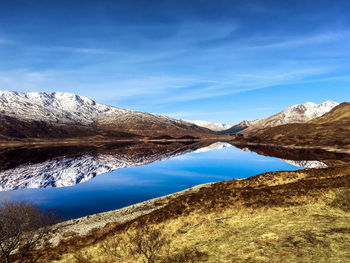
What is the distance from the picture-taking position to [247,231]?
54.9 ft

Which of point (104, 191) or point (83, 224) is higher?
point (104, 191)

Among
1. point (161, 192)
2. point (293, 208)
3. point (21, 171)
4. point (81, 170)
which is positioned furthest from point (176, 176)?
point (293, 208)

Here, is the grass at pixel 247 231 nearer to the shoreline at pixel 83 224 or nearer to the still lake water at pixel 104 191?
the shoreline at pixel 83 224

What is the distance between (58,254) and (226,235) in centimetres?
1365

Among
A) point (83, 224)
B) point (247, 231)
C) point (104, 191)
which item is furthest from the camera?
point (104, 191)

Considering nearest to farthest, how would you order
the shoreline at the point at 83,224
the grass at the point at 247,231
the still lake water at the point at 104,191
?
the grass at the point at 247,231 < the shoreline at the point at 83,224 < the still lake water at the point at 104,191

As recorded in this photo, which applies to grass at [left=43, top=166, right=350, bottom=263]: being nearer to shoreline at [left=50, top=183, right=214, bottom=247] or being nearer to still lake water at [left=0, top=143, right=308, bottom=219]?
shoreline at [left=50, top=183, right=214, bottom=247]

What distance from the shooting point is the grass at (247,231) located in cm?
1273

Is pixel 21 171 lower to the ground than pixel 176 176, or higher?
higher

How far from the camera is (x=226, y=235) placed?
16656mm

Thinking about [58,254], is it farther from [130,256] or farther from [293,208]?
[293,208]

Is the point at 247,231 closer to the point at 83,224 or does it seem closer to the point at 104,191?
the point at 83,224

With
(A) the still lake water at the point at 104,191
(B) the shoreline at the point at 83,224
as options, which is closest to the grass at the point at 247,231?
(B) the shoreline at the point at 83,224

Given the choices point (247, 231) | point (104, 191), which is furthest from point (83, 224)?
point (104, 191)
